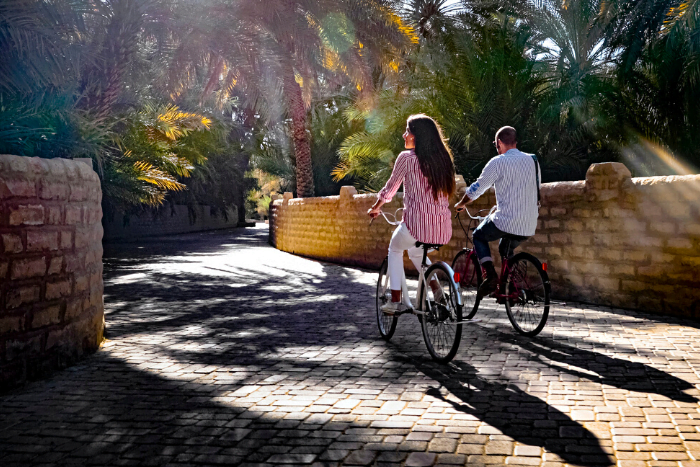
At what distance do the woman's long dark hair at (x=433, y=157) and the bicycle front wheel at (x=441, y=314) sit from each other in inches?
26.0

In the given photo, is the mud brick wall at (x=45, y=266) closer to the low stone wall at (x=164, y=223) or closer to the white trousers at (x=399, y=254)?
the white trousers at (x=399, y=254)

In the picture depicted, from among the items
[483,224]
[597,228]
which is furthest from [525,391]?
[597,228]

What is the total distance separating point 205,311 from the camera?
9.12m

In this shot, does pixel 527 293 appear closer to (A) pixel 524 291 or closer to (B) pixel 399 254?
(A) pixel 524 291

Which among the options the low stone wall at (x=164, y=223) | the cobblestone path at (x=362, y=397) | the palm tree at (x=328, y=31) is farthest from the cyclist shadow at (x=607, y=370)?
the low stone wall at (x=164, y=223)

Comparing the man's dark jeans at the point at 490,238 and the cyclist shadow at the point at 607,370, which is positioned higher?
the man's dark jeans at the point at 490,238

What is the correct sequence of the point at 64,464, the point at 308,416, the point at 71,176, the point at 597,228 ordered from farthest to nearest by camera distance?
the point at 597,228
the point at 71,176
the point at 308,416
the point at 64,464

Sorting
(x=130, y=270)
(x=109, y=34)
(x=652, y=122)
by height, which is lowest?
(x=130, y=270)

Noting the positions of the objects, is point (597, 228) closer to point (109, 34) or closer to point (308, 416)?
point (308, 416)

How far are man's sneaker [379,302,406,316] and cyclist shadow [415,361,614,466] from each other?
2.36ft

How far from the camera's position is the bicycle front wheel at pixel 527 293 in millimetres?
6496

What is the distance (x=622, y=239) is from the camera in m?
8.54

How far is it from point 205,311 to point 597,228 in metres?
4.80

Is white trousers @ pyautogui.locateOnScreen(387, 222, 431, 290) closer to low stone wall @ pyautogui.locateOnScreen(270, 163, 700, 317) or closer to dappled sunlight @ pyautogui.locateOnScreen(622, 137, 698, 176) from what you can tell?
low stone wall @ pyautogui.locateOnScreen(270, 163, 700, 317)
